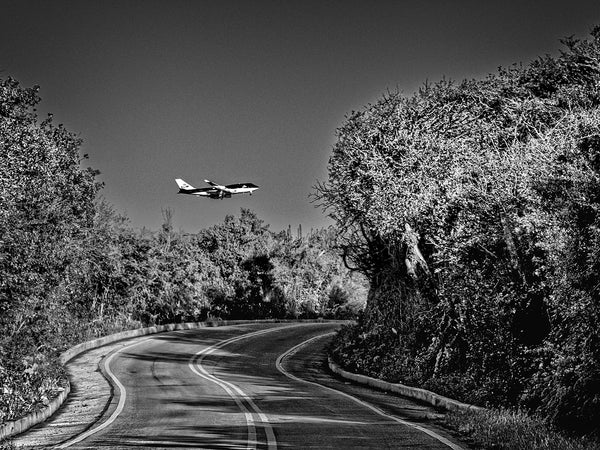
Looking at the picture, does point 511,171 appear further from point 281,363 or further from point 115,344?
point 115,344

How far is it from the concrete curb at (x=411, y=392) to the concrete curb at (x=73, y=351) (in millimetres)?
9268

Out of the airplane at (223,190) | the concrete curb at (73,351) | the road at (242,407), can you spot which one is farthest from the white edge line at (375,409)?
the airplane at (223,190)

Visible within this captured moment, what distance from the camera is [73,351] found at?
29.3 metres

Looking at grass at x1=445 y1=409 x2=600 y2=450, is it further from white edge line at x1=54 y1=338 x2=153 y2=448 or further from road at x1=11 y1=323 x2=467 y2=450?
white edge line at x1=54 y1=338 x2=153 y2=448

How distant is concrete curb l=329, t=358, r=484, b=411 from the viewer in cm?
1500

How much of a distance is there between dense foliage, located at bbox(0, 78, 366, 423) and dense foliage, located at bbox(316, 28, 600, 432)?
16.5 feet

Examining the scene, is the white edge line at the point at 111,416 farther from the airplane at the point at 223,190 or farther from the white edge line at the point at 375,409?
the airplane at the point at 223,190

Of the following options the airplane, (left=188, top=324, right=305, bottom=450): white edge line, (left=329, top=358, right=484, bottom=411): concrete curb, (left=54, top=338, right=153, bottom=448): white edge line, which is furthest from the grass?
the airplane

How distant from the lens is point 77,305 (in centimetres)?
3547

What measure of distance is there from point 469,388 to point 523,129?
11.7 metres

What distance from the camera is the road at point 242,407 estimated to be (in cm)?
1115

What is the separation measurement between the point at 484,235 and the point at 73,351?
2031 centimetres

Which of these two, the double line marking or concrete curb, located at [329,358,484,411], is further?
concrete curb, located at [329,358,484,411]

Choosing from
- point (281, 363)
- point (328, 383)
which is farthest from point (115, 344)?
point (328, 383)
